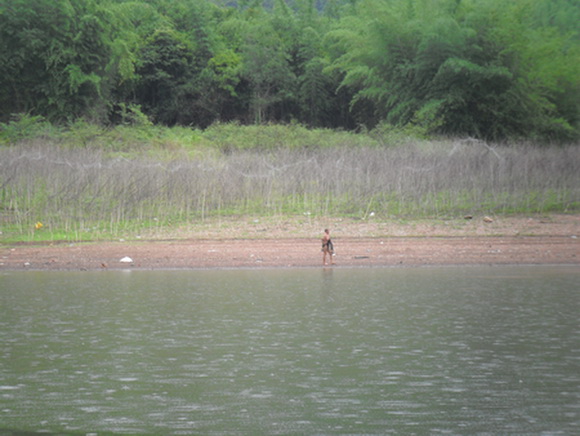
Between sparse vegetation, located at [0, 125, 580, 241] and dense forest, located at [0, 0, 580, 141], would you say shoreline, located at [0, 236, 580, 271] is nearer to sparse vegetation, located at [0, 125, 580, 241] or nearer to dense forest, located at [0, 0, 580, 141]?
sparse vegetation, located at [0, 125, 580, 241]

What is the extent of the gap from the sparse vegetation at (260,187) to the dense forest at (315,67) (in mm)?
8919

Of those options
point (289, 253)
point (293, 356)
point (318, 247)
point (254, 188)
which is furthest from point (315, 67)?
point (293, 356)

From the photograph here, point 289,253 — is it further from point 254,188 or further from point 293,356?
point 293,356

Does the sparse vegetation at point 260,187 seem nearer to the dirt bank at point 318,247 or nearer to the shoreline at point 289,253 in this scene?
the dirt bank at point 318,247

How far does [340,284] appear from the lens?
13.5 m

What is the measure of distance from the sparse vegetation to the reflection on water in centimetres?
585

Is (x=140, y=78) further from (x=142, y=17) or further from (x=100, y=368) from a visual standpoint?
(x=100, y=368)

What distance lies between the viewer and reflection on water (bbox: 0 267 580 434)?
6.10 m

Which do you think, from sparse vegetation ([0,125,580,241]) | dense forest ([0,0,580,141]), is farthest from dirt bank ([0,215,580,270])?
dense forest ([0,0,580,141])

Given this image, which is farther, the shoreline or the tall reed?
the tall reed

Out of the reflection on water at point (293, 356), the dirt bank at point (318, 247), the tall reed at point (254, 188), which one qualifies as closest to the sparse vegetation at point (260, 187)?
the tall reed at point (254, 188)

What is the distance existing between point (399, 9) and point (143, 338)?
29475mm

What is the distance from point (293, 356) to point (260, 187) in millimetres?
12777

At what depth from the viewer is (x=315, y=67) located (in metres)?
42.6
